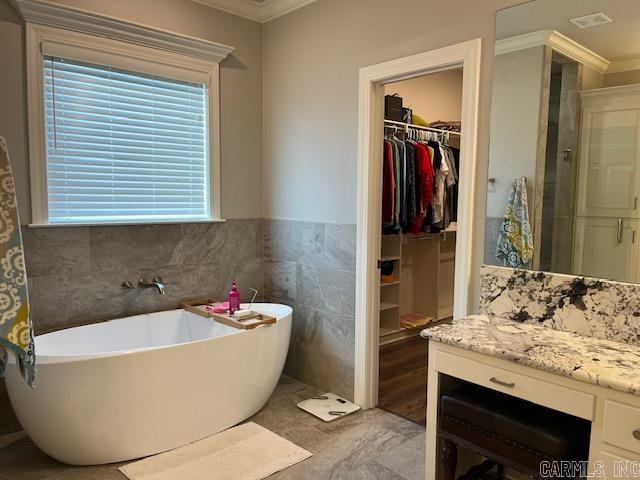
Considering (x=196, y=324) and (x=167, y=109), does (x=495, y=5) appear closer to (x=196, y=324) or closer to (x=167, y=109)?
(x=167, y=109)

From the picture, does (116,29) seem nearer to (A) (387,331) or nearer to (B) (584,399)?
(B) (584,399)

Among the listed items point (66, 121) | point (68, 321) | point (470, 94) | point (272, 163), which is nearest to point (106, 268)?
point (68, 321)

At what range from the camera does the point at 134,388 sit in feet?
7.90

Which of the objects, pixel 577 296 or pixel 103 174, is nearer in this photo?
pixel 577 296

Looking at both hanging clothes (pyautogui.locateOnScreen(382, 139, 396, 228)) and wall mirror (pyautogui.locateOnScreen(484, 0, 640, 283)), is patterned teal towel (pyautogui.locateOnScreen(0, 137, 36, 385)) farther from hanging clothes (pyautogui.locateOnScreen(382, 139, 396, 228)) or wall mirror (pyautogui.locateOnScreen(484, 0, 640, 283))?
hanging clothes (pyautogui.locateOnScreen(382, 139, 396, 228))

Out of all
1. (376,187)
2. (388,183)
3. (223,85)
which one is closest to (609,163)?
(376,187)

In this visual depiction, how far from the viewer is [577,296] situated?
6.84ft

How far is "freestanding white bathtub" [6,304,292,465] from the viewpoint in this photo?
7.48 ft

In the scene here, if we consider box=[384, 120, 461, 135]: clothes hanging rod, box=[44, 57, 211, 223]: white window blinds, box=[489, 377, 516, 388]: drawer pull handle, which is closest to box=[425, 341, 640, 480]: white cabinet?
box=[489, 377, 516, 388]: drawer pull handle

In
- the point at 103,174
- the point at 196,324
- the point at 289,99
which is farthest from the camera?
the point at 289,99

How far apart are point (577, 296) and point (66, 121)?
2.91 metres

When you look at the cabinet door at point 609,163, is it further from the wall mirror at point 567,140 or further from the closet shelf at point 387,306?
the closet shelf at point 387,306

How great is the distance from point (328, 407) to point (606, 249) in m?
1.93

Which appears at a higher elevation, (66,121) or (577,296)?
(66,121)
